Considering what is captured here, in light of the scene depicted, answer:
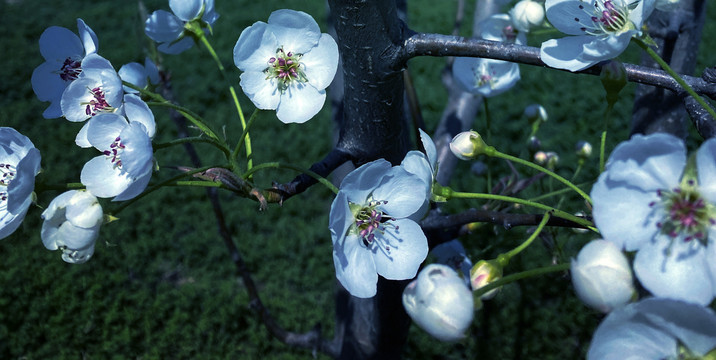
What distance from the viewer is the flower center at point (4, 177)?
93 cm

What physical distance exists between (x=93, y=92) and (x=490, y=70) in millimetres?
991

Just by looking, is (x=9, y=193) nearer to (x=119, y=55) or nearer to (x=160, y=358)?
(x=160, y=358)

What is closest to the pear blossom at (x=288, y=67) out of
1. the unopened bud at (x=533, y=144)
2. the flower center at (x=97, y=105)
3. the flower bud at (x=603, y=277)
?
the flower center at (x=97, y=105)

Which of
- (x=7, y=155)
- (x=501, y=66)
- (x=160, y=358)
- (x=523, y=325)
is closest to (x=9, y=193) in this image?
(x=7, y=155)

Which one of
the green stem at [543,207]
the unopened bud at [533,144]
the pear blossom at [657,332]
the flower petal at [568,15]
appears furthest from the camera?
the unopened bud at [533,144]

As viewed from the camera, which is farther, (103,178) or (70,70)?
(70,70)

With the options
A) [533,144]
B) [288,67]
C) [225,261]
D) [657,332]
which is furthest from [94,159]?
[225,261]

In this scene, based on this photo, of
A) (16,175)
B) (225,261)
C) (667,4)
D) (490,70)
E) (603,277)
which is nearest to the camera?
(603,277)

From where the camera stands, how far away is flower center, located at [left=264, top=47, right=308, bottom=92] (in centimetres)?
109

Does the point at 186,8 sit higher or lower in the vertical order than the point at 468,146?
higher

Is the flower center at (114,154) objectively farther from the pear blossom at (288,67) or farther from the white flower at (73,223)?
the pear blossom at (288,67)

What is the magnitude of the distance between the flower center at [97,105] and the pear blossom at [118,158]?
67 millimetres

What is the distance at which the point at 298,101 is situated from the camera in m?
1.10

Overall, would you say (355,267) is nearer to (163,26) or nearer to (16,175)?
(16,175)
